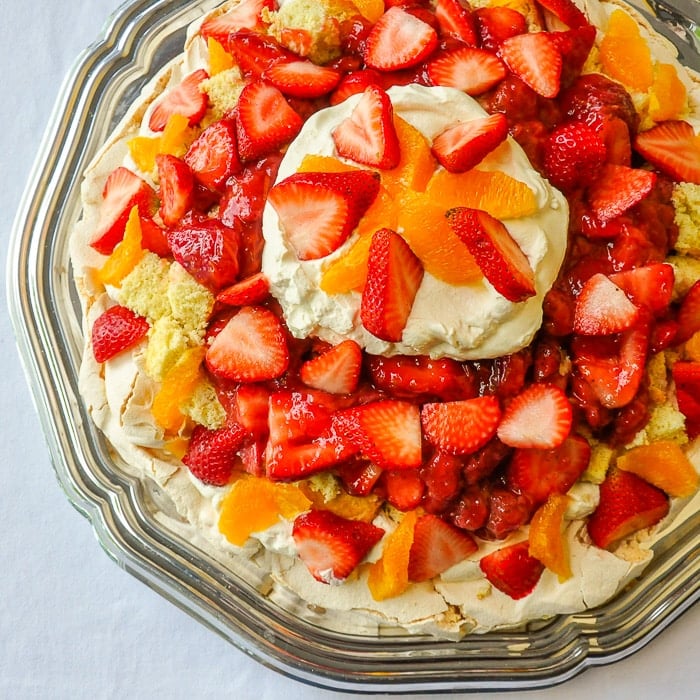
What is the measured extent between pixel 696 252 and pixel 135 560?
5.57 feet

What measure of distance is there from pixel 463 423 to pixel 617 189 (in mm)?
681

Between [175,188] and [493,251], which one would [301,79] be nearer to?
[175,188]

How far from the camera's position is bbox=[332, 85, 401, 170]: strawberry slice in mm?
1833

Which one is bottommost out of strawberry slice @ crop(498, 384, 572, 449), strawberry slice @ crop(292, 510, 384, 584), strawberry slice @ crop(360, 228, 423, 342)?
strawberry slice @ crop(292, 510, 384, 584)

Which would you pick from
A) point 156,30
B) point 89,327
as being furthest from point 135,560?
point 156,30

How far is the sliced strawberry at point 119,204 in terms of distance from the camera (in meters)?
2.18

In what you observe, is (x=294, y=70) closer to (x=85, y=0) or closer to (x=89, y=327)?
(x=89, y=327)

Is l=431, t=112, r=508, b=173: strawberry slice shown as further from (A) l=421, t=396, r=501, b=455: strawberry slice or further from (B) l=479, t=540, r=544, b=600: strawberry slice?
(B) l=479, t=540, r=544, b=600: strawberry slice

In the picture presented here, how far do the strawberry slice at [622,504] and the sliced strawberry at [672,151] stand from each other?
0.77 m

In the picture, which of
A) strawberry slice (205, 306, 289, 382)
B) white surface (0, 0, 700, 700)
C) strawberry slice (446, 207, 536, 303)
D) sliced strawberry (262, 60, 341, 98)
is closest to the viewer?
strawberry slice (446, 207, 536, 303)

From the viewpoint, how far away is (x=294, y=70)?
6.89ft

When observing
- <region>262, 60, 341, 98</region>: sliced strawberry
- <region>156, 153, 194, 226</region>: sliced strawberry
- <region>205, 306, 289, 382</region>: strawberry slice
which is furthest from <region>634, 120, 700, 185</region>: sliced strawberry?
<region>156, 153, 194, 226</region>: sliced strawberry

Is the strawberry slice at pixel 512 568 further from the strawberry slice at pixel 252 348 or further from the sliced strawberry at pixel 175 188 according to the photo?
the sliced strawberry at pixel 175 188

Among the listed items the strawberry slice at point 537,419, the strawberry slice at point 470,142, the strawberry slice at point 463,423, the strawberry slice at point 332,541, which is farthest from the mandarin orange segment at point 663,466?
the strawberry slice at point 470,142
